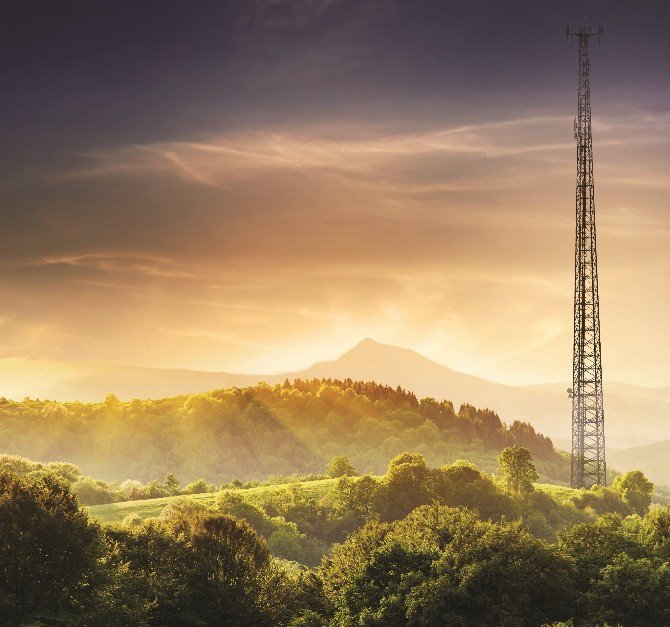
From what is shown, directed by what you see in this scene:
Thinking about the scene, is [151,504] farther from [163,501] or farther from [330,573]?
[330,573]

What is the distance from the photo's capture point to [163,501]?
154875 mm

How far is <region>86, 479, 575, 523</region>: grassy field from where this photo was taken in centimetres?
14162

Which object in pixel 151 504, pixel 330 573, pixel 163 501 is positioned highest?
pixel 163 501

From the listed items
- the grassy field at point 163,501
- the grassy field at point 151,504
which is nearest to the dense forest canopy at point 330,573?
the grassy field at point 163,501

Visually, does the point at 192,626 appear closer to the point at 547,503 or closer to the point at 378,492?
the point at 378,492

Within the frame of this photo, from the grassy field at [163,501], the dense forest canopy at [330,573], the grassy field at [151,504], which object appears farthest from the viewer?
the grassy field at [163,501]

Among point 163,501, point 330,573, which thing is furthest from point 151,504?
point 330,573

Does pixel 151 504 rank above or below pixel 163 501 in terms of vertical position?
below

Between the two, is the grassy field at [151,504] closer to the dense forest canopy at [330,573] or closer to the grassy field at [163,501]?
the grassy field at [163,501]

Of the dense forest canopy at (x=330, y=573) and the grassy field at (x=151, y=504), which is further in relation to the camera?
the grassy field at (x=151, y=504)

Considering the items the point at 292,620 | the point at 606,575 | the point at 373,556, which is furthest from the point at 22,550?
the point at 606,575

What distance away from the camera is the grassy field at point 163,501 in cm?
14162

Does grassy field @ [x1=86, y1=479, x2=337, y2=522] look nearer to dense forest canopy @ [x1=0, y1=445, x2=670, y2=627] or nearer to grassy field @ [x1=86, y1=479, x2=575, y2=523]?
grassy field @ [x1=86, y1=479, x2=575, y2=523]

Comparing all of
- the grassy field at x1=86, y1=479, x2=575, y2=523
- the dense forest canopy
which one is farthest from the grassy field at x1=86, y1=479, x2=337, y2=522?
the dense forest canopy
